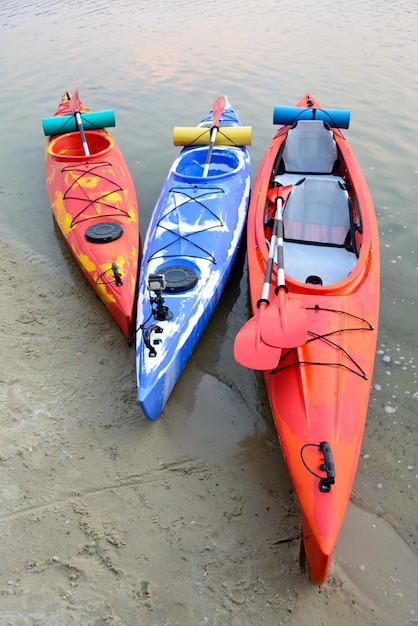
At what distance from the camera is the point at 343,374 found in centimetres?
339

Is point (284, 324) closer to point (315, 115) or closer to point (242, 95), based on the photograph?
point (315, 115)

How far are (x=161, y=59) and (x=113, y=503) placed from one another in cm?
1205

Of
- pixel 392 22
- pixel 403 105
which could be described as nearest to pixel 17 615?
pixel 403 105

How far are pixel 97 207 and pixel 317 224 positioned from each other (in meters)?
2.53

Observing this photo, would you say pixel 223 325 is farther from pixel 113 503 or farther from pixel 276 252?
pixel 113 503

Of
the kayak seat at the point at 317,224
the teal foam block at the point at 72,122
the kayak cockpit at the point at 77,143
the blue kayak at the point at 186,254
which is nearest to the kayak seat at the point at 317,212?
the kayak seat at the point at 317,224

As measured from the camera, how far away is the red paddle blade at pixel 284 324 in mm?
3174

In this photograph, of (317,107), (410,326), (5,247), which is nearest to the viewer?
(410,326)

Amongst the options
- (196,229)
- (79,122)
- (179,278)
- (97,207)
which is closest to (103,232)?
(97,207)

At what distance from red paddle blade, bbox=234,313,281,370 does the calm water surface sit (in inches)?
35.3

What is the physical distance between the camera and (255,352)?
318 cm

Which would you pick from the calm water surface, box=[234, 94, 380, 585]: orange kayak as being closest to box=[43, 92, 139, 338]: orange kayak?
the calm water surface

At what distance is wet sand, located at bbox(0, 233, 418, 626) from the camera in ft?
9.01

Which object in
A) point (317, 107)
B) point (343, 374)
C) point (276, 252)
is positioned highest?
point (317, 107)
